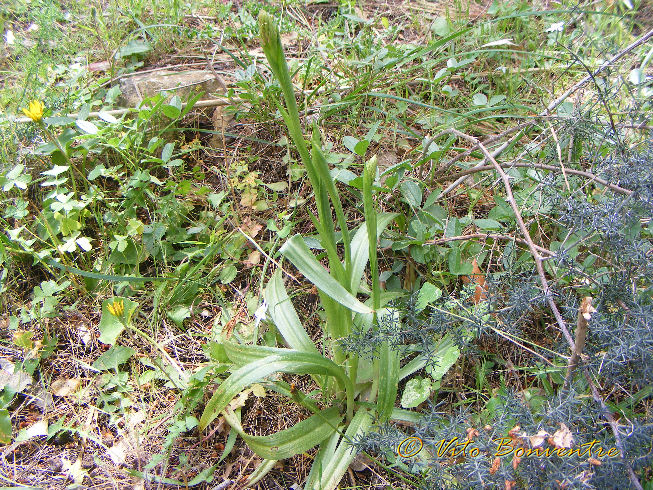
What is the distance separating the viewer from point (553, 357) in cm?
146

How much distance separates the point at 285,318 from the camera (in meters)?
1.70

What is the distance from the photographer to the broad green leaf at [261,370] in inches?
51.9

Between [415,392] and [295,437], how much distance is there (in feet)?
1.24

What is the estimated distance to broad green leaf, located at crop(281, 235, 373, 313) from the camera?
1372 mm

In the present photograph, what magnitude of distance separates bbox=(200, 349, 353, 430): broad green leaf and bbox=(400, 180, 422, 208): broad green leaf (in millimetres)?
716

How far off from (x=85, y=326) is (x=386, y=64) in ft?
5.34

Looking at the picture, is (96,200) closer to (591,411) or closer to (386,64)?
(386,64)

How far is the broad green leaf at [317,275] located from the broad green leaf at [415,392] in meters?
0.34

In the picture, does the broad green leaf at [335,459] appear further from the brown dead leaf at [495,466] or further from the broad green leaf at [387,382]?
the brown dead leaf at [495,466]

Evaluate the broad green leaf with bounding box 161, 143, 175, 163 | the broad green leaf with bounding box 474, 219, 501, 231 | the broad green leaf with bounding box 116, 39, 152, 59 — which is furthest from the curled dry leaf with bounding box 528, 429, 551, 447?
the broad green leaf with bounding box 116, 39, 152, 59

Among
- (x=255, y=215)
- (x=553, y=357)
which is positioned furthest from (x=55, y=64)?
(x=553, y=357)

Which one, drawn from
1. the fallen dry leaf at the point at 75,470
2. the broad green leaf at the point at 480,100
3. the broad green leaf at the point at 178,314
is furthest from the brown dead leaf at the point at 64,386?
the broad green leaf at the point at 480,100

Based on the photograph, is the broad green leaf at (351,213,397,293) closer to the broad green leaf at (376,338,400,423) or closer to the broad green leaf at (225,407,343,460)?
the broad green leaf at (376,338,400,423)

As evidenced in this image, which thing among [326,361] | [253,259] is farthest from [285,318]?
[253,259]
